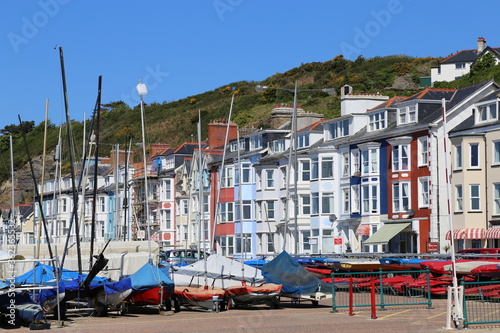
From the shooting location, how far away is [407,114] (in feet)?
207

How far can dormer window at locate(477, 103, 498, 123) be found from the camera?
5628 centimetres

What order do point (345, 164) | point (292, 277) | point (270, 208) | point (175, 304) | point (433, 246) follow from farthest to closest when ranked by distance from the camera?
point (270, 208)
point (345, 164)
point (433, 246)
point (292, 277)
point (175, 304)

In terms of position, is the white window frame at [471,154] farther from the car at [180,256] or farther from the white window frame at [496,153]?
the car at [180,256]

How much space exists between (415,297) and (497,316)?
715cm

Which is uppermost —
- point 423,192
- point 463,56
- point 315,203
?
point 463,56

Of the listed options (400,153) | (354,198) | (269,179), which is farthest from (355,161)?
(269,179)

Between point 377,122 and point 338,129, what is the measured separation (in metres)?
5.38

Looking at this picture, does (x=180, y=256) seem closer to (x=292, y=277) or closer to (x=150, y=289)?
(x=292, y=277)

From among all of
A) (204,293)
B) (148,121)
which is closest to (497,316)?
(204,293)

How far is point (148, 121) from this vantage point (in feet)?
562

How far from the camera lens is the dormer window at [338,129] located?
231 ft

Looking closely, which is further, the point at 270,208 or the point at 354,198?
the point at 270,208

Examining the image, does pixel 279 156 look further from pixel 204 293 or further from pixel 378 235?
pixel 204 293

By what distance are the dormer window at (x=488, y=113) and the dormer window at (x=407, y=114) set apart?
18.5 feet
